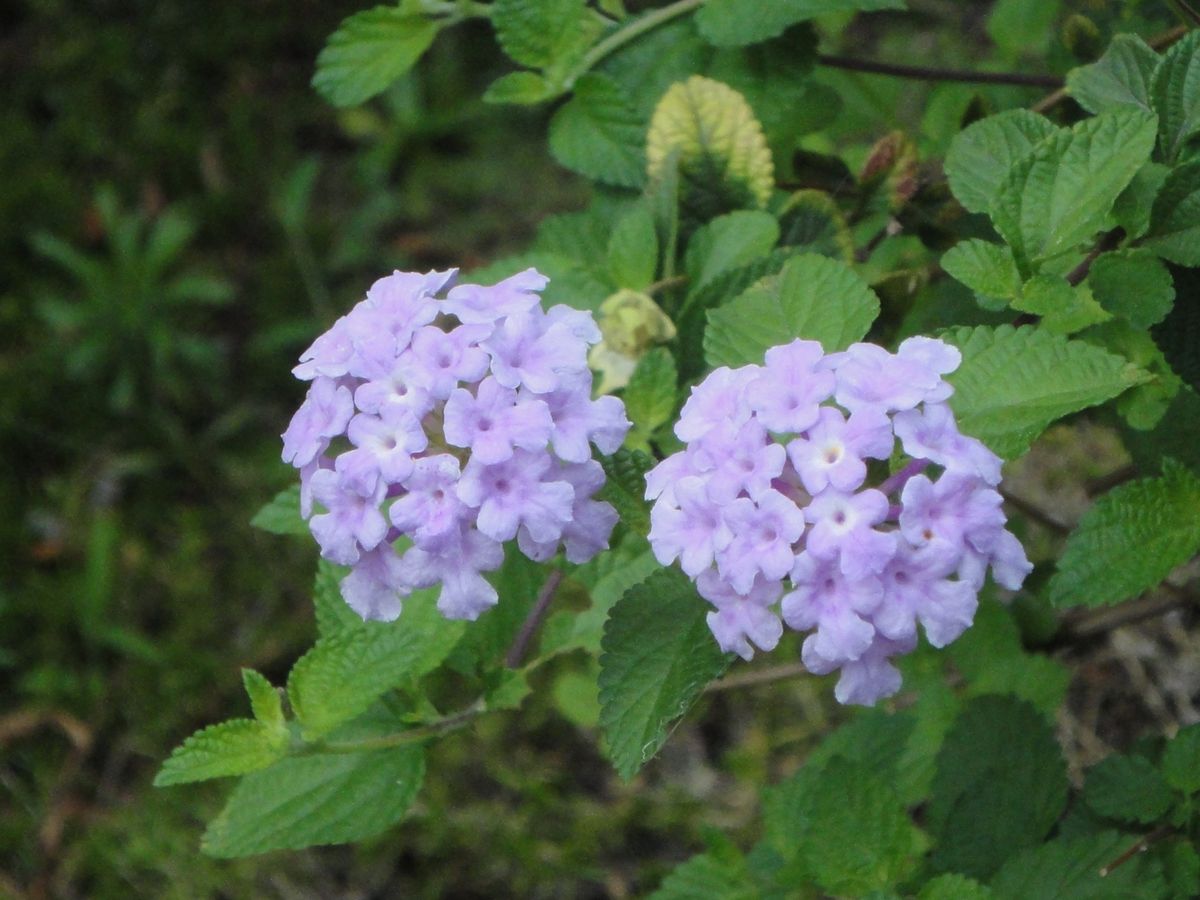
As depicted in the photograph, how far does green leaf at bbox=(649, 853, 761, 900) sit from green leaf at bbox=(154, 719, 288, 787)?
506 mm

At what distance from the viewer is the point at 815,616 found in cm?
98

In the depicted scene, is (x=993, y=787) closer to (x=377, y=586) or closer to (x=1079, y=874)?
(x=1079, y=874)

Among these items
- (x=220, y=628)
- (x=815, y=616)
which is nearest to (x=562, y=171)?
(x=220, y=628)

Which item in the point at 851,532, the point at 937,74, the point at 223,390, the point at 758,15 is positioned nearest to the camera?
the point at 851,532

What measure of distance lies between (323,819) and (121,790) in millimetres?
1413

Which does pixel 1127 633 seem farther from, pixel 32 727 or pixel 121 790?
pixel 32 727

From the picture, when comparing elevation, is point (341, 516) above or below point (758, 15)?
below

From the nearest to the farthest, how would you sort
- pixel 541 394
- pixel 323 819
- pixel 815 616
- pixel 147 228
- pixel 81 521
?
pixel 815 616 < pixel 541 394 < pixel 323 819 < pixel 81 521 < pixel 147 228

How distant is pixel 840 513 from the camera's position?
0.97m

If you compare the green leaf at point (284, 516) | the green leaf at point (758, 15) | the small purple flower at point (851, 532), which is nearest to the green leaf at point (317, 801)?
the green leaf at point (284, 516)

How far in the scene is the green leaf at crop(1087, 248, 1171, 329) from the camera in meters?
1.14

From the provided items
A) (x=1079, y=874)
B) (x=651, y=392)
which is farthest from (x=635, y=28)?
(x=1079, y=874)

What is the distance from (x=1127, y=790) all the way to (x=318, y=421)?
893mm

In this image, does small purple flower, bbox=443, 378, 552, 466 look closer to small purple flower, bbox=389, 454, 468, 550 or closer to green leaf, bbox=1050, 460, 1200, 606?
small purple flower, bbox=389, 454, 468, 550
